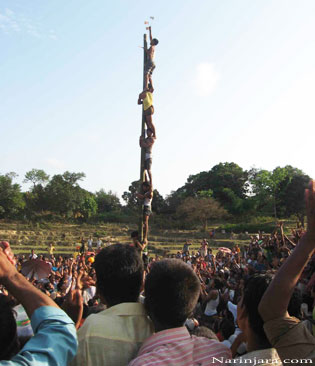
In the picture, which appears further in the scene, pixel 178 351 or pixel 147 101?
pixel 147 101

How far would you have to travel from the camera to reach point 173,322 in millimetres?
1877

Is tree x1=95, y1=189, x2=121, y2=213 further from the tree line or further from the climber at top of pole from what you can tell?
the climber at top of pole

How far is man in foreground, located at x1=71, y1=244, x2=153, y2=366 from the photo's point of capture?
68.4 inches

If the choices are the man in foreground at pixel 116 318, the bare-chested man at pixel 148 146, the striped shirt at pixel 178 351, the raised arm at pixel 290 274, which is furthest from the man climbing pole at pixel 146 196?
the raised arm at pixel 290 274

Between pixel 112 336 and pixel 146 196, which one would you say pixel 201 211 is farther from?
pixel 112 336

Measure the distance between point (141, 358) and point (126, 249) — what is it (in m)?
0.70

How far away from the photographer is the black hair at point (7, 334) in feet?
4.75

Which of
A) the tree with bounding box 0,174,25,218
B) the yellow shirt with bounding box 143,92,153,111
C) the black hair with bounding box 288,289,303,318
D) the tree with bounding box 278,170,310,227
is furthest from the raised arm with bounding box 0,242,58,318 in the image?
the tree with bounding box 0,174,25,218

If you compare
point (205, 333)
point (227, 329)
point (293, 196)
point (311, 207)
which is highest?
point (293, 196)

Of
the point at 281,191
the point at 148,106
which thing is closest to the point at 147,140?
the point at 148,106

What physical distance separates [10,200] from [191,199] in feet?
85.3

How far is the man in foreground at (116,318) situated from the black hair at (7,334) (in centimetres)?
36

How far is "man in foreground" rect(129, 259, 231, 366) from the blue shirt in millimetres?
371

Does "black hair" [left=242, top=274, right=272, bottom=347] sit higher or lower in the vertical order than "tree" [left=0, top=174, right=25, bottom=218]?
lower
